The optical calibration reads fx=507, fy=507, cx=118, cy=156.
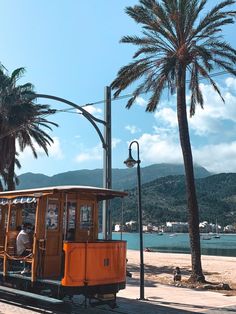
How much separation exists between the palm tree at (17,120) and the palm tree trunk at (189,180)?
854 cm

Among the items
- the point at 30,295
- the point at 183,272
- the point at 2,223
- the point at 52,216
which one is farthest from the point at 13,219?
the point at 183,272

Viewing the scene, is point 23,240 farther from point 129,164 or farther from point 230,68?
point 230,68

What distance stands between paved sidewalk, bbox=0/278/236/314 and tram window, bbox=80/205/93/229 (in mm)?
2079

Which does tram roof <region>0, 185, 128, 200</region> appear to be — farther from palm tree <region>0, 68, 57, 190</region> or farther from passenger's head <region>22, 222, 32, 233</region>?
palm tree <region>0, 68, 57, 190</region>

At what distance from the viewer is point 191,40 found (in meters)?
21.0

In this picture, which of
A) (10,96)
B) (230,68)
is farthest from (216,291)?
(10,96)

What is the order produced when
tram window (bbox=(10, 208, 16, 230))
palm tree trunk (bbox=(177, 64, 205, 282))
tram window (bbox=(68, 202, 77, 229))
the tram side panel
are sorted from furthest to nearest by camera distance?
palm tree trunk (bbox=(177, 64, 205, 282)), tram window (bbox=(10, 208, 16, 230)), tram window (bbox=(68, 202, 77, 229)), the tram side panel

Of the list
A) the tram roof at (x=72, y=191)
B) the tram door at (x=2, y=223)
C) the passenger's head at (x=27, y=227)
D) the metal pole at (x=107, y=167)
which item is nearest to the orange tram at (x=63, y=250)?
the tram roof at (x=72, y=191)

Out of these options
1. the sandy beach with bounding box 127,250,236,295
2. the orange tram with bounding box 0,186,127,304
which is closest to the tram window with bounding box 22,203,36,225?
the orange tram with bounding box 0,186,127,304

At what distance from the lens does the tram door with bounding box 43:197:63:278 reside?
12.7m

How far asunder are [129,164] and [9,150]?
17590 millimetres

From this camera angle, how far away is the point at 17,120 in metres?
29.4

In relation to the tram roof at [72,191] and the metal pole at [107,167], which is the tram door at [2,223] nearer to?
the tram roof at [72,191]

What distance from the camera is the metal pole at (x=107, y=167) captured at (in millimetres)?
17164
